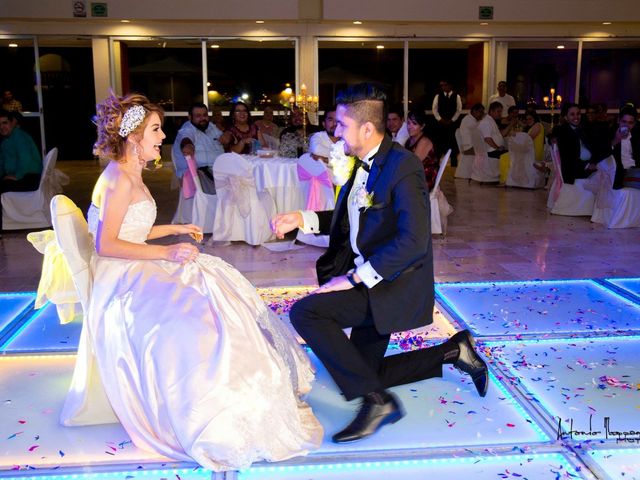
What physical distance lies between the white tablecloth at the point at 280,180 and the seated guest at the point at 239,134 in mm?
595

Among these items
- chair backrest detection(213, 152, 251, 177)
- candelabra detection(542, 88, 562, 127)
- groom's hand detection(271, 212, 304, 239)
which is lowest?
chair backrest detection(213, 152, 251, 177)

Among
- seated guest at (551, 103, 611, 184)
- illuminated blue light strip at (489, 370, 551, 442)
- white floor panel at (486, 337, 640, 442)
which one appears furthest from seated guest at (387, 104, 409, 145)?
illuminated blue light strip at (489, 370, 551, 442)

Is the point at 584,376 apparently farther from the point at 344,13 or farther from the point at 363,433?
the point at 344,13

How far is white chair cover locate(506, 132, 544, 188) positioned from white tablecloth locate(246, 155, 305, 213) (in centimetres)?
495

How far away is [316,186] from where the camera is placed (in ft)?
22.1

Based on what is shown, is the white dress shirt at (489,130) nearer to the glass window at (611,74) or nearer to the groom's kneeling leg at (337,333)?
the glass window at (611,74)

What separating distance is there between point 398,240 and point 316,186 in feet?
13.3

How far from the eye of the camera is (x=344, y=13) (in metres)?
13.7

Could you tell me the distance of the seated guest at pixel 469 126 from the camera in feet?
38.8

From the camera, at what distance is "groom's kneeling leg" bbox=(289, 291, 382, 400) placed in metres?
2.80

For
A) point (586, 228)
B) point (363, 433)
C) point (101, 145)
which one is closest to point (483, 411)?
point (363, 433)

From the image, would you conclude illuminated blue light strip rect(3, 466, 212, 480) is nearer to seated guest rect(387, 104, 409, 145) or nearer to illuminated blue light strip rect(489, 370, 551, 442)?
illuminated blue light strip rect(489, 370, 551, 442)

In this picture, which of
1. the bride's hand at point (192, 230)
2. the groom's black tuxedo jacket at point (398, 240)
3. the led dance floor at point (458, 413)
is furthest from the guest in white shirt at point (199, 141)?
the groom's black tuxedo jacket at point (398, 240)

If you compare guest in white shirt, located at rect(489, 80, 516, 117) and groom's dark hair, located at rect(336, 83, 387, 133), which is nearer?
groom's dark hair, located at rect(336, 83, 387, 133)
